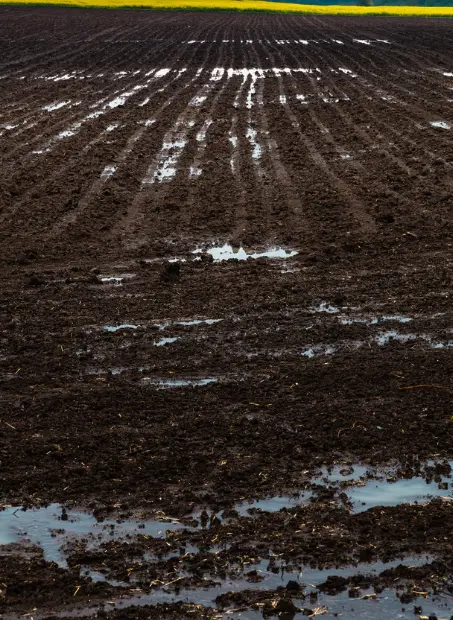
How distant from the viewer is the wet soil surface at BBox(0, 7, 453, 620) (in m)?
5.49

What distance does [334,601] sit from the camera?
5.20m

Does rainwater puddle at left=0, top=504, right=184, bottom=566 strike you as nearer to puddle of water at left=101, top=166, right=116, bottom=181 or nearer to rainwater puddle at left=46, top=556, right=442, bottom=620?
rainwater puddle at left=46, top=556, right=442, bottom=620

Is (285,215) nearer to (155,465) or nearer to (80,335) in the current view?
(80,335)

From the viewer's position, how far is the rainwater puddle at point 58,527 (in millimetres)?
5852

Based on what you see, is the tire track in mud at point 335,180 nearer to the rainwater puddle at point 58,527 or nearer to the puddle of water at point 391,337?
the puddle of water at point 391,337

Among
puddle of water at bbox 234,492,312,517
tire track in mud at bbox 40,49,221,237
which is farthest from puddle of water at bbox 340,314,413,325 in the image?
tire track in mud at bbox 40,49,221,237

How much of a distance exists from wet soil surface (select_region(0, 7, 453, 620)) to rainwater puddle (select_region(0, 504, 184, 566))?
14 millimetres

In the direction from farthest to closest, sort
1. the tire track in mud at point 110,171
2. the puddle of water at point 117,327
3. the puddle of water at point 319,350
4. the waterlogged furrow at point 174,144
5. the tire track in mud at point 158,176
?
the waterlogged furrow at point 174,144, the tire track in mud at point 110,171, the tire track in mud at point 158,176, the puddle of water at point 117,327, the puddle of water at point 319,350

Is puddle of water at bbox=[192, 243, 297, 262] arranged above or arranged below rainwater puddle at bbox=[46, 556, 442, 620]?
above

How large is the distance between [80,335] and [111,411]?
1.65 meters

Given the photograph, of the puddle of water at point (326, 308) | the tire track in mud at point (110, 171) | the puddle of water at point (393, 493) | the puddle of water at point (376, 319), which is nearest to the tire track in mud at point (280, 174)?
the tire track in mud at point (110, 171)

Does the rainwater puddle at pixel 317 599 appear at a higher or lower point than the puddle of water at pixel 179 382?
lower

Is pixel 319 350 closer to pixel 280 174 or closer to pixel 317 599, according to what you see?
pixel 317 599

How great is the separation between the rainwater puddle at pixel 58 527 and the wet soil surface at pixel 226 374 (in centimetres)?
1
